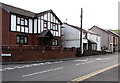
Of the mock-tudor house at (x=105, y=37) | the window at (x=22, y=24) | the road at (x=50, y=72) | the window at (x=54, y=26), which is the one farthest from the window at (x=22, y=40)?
the mock-tudor house at (x=105, y=37)

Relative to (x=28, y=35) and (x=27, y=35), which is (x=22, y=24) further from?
(x=28, y=35)

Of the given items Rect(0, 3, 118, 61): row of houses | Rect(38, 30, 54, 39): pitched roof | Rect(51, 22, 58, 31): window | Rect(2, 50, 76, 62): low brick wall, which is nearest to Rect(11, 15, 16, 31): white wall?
Rect(0, 3, 118, 61): row of houses

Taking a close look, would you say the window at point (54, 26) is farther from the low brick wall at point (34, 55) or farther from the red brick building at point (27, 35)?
the low brick wall at point (34, 55)

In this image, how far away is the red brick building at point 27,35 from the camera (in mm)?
20669

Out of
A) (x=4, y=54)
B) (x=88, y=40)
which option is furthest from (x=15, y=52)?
(x=88, y=40)

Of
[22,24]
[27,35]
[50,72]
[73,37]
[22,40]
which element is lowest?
[50,72]

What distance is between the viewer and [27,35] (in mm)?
27109

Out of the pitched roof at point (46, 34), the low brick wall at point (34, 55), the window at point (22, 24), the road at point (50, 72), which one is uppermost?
the window at point (22, 24)

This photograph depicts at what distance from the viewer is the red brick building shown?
2067cm

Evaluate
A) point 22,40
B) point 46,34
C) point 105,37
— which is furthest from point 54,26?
point 105,37

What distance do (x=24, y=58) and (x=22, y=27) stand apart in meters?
7.13

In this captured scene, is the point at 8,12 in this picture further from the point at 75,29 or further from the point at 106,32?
the point at 106,32

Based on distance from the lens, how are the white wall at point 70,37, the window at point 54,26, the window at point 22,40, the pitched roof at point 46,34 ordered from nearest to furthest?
the window at point 22,40, the pitched roof at point 46,34, the window at point 54,26, the white wall at point 70,37

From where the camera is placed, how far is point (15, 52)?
19.8 m
